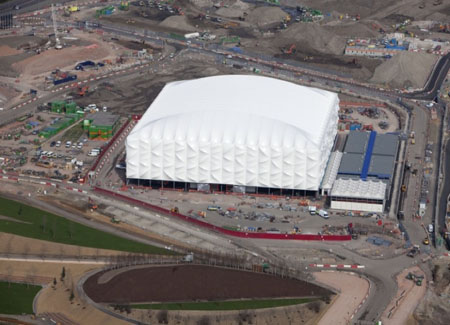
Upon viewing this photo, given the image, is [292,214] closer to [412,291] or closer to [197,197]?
[197,197]

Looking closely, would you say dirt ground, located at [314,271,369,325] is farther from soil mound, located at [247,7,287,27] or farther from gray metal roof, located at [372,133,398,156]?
soil mound, located at [247,7,287,27]

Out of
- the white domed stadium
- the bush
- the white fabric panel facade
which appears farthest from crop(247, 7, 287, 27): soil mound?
the bush

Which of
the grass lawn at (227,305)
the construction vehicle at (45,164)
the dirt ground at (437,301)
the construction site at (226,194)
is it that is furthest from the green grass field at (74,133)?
the dirt ground at (437,301)

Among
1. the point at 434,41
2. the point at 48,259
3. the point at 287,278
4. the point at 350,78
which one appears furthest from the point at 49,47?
the point at 287,278

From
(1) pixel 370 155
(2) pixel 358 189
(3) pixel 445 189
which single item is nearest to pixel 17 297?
(2) pixel 358 189

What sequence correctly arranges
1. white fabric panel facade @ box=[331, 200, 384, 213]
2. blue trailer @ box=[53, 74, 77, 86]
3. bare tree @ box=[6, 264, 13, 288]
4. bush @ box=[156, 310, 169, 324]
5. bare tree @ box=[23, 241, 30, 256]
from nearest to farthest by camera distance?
bush @ box=[156, 310, 169, 324] < bare tree @ box=[6, 264, 13, 288] < bare tree @ box=[23, 241, 30, 256] < white fabric panel facade @ box=[331, 200, 384, 213] < blue trailer @ box=[53, 74, 77, 86]

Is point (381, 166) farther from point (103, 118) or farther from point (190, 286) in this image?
point (103, 118)
